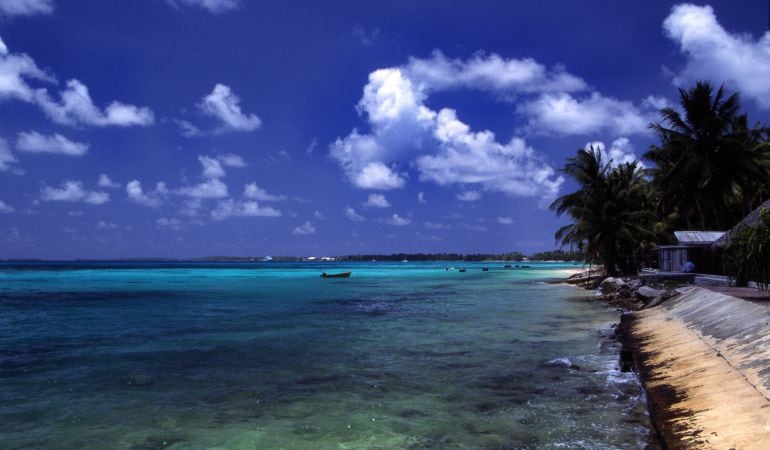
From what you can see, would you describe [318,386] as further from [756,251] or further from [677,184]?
[677,184]

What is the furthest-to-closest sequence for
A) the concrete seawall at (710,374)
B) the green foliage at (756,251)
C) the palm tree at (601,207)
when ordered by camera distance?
the palm tree at (601,207), the green foliage at (756,251), the concrete seawall at (710,374)

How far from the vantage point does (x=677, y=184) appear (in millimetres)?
28562

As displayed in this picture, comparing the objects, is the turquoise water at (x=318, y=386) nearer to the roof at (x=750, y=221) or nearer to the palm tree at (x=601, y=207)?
the roof at (x=750, y=221)

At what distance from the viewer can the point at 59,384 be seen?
8828 mm

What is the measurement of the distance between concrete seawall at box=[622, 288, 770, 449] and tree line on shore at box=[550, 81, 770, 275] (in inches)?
860

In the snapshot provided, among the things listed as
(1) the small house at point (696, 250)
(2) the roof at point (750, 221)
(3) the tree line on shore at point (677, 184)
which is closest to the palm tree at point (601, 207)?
(3) the tree line on shore at point (677, 184)

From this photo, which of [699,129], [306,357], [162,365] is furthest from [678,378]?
[699,129]

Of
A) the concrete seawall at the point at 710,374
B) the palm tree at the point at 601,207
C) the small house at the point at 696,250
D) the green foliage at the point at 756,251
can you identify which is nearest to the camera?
the concrete seawall at the point at 710,374

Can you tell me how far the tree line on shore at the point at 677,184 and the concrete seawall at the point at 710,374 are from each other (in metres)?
21.8

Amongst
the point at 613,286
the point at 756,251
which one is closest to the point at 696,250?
the point at 613,286

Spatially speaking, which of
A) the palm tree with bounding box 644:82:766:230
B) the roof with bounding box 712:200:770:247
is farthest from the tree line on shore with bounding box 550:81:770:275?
the roof with bounding box 712:200:770:247

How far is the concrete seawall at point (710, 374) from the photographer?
424cm

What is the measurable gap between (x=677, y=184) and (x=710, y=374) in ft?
87.1

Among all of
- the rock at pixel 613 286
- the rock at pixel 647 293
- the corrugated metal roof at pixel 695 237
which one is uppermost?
the corrugated metal roof at pixel 695 237
